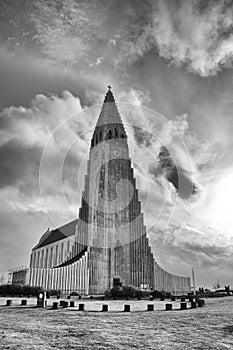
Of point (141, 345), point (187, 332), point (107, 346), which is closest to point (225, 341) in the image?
point (187, 332)

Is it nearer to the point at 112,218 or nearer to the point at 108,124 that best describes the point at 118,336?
the point at 112,218

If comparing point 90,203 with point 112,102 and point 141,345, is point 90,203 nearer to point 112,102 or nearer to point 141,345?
point 112,102

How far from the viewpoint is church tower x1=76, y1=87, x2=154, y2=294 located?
64688mm

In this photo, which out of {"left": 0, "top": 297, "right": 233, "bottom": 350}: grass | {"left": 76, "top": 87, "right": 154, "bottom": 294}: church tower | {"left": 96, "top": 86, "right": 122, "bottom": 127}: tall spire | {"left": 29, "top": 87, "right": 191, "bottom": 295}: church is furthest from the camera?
{"left": 96, "top": 86, "right": 122, "bottom": 127}: tall spire

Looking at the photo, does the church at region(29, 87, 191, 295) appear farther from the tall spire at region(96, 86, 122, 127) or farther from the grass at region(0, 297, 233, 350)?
the grass at region(0, 297, 233, 350)

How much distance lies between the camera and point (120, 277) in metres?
65.4

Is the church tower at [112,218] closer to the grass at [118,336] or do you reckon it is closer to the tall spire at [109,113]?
the tall spire at [109,113]

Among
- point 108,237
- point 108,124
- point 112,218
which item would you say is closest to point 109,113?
point 108,124

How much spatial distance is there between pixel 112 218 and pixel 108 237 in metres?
4.44

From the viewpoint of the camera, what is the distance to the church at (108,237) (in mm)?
60031

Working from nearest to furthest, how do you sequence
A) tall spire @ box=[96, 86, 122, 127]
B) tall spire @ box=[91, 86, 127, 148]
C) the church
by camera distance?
the church < tall spire @ box=[91, 86, 127, 148] < tall spire @ box=[96, 86, 122, 127]

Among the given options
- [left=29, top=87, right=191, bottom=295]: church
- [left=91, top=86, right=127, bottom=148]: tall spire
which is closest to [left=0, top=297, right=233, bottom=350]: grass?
[left=29, top=87, right=191, bottom=295]: church

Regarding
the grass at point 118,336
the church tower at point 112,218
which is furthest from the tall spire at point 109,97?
the grass at point 118,336

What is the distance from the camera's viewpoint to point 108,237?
66500 millimetres
